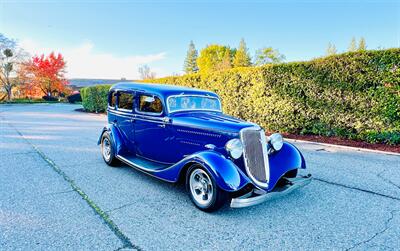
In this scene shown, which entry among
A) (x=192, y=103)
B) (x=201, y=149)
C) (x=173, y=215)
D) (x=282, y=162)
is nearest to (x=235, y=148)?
(x=201, y=149)

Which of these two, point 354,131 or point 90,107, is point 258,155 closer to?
point 354,131

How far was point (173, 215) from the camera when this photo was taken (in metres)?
3.10

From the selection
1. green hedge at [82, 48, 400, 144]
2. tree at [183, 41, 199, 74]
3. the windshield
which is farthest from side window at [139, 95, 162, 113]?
tree at [183, 41, 199, 74]

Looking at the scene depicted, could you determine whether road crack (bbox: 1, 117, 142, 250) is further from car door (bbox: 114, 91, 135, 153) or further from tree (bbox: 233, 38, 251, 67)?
tree (bbox: 233, 38, 251, 67)

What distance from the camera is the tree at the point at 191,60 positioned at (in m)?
70.2

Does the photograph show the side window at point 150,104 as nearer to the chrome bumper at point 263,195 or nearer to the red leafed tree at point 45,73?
the chrome bumper at point 263,195

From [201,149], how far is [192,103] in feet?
3.84

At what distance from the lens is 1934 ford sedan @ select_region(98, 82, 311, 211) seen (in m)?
3.09

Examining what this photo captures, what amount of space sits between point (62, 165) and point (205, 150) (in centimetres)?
365

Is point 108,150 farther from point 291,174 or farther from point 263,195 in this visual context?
point 291,174

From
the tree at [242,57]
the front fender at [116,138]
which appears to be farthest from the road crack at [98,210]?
the tree at [242,57]

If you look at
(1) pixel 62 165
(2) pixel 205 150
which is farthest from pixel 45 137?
(2) pixel 205 150

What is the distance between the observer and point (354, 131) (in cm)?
743

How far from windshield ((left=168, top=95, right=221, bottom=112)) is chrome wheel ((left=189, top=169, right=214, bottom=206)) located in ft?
4.23
